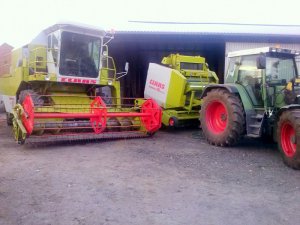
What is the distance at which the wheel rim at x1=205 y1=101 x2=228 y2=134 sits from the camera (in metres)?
7.43

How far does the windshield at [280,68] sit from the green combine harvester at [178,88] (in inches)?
97.8

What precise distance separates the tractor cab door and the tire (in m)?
1.18

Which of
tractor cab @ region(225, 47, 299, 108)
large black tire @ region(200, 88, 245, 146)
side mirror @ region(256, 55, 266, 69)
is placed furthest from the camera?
large black tire @ region(200, 88, 245, 146)

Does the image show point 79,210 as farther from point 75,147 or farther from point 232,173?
point 75,147

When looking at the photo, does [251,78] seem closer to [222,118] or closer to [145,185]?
[222,118]

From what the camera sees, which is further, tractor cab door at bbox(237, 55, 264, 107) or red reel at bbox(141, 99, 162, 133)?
red reel at bbox(141, 99, 162, 133)

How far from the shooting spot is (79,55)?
29.3 ft

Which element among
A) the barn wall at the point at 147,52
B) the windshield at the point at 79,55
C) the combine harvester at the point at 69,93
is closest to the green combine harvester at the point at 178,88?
the combine harvester at the point at 69,93

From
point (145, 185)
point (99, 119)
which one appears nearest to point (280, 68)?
point (99, 119)

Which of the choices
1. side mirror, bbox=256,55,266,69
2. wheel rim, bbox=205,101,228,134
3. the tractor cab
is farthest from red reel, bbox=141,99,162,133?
side mirror, bbox=256,55,266,69

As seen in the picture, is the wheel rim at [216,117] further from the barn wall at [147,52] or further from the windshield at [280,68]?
the barn wall at [147,52]

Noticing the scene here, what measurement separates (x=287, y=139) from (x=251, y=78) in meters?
1.74

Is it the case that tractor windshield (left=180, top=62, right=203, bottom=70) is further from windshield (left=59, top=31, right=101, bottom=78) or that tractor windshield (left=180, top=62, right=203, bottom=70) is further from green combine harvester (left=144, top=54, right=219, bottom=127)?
windshield (left=59, top=31, right=101, bottom=78)

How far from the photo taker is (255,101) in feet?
22.7
